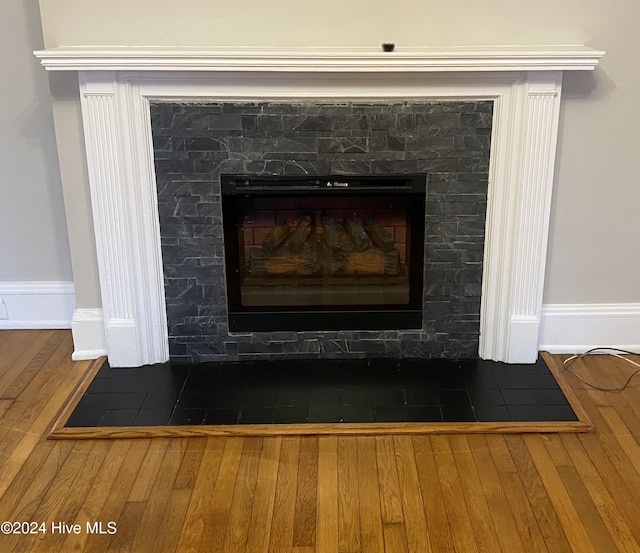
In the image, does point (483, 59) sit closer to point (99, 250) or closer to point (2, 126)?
point (99, 250)

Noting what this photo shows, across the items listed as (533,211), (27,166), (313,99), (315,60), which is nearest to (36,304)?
(27,166)

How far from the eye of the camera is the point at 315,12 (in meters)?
2.74

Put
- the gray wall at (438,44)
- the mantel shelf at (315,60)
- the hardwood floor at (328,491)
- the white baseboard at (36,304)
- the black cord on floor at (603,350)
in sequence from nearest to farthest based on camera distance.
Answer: the hardwood floor at (328,491)
the mantel shelf at (315,60)
the gray wall at (438,44)
the black cord on floor at (603,350)
the white baseboard at (36,304)

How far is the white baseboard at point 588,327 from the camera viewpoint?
127 inches

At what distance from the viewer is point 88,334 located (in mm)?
3217

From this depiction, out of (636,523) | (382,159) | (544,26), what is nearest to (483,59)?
(544,26)

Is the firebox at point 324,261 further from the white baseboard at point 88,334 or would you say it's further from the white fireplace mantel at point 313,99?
the white baseboard at point 88,334

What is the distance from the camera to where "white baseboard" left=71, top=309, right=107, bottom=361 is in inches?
126

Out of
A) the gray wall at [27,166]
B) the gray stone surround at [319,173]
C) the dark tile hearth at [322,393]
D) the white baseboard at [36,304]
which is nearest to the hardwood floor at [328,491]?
the dark tile hearth at [322,393]

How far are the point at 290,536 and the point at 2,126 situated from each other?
85.3 inches

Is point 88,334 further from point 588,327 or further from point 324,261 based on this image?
point 588,327

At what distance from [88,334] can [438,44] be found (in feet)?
6.18

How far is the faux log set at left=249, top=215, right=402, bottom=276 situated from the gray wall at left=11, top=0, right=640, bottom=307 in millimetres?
698

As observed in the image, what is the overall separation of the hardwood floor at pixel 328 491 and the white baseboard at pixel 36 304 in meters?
0.74
